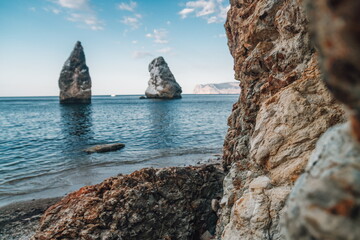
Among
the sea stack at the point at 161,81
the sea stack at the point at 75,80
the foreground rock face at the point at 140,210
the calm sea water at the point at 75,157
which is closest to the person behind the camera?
the foreground rock face at the point at 140,210

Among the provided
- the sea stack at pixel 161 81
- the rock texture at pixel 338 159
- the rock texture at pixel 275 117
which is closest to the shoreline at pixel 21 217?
the rock texture at pixel 275 117

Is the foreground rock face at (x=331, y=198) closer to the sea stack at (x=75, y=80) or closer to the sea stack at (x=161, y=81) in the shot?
the sea stack at (x=75, y=80)

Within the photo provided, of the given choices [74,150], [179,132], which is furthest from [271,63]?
[179,132]

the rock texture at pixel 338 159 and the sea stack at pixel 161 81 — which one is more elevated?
the sea stack at pixel 161 81

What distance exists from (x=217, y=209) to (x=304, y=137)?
4781mm

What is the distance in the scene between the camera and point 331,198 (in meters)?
1.74

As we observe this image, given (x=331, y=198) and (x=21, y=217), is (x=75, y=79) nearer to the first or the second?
(x=21, y=217)

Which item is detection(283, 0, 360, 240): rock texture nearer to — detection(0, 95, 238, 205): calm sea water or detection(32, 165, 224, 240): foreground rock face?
detection(32, 165, 224, 240): foreground rock face

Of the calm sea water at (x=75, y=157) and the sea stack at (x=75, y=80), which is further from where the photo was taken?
the sea stack at (x=75, y=80)

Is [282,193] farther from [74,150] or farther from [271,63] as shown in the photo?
[74,150]

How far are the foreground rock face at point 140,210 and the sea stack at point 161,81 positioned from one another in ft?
421

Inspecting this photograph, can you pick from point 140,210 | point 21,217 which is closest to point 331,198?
point 140,210

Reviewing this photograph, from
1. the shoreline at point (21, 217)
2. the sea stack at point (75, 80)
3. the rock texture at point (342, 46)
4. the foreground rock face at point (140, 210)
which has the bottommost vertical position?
the shoreline at point (21, 217)

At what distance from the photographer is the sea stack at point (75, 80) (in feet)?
350
